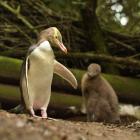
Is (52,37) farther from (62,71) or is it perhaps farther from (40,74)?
(62,71)

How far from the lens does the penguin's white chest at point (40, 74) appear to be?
507 centimetres

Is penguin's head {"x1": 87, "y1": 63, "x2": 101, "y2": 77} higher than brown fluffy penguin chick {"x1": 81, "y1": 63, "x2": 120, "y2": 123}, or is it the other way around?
penguin's head {"x1": 87, "y1": 63, "x2": 101, "y2": 77}

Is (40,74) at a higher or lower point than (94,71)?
higher

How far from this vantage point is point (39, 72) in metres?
5.13

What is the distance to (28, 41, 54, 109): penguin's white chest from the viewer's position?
5.07m

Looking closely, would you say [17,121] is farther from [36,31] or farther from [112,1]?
[112,1]

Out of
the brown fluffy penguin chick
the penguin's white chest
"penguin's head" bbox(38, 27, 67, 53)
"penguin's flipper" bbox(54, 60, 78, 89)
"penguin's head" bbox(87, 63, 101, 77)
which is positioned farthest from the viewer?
"penguin's head" bbox(87, 63, 101, 77)

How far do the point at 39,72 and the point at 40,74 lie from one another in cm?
2

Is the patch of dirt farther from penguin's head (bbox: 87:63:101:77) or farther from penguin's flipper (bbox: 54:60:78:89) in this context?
penguin's head (bbox: 87:63:101:77)

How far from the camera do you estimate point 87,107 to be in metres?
6.52

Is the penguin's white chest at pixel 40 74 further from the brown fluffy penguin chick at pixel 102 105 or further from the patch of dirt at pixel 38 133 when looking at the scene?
the brown fluffy penguin chick at pixel 102 105

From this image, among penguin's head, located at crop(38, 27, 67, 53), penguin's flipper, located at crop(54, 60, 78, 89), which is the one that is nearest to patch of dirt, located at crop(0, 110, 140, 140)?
penguin's head, located at crop(38, 27, 67, 53)

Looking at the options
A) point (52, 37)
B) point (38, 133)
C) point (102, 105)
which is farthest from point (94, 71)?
point (38, 133)

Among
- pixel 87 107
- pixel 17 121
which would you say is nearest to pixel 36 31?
pixel 87 107
